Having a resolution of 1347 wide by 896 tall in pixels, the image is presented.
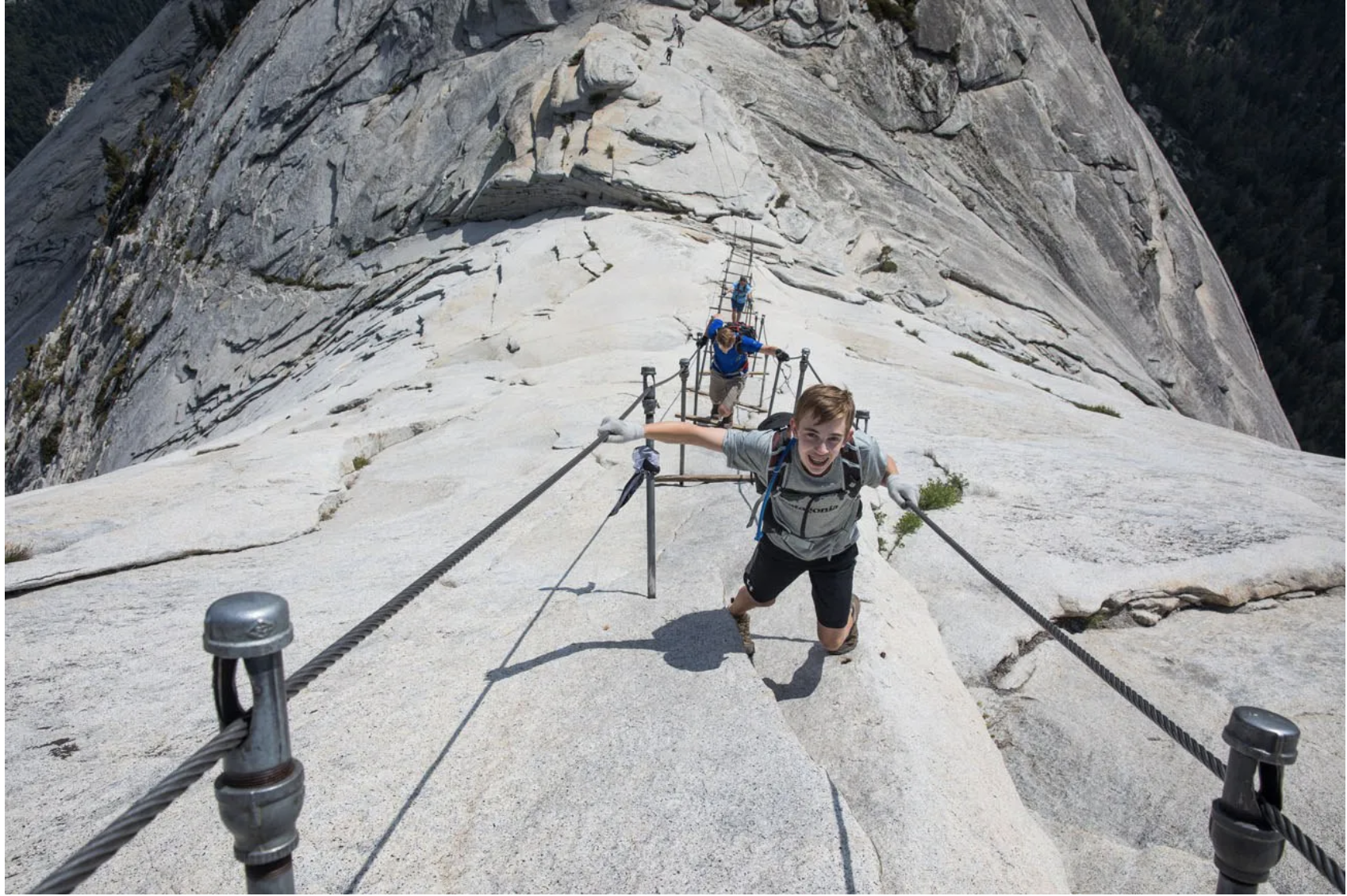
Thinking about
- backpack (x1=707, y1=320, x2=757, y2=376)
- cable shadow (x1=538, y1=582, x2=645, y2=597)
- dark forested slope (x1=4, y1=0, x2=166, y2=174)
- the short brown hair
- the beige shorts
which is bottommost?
cable shadow (x1=538, y1=582, x2=645, y2=597)

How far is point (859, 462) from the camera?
444 cm

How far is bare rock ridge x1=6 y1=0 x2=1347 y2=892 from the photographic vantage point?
144 inches

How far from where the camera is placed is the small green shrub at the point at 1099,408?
1617cm

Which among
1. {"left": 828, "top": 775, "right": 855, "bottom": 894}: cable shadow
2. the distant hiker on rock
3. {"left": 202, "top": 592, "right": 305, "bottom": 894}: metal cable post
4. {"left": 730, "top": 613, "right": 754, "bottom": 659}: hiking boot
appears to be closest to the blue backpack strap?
{"left": 730, "top": 613, "right": 754, "bottom": 659}: hiking boot

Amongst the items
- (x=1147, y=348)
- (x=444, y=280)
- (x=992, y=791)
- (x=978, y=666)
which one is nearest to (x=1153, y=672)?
(x=978, y=666)

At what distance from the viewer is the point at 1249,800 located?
7.10 ft

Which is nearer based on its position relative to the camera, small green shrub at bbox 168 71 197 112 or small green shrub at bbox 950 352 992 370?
small green shrub at bbox 950 352 992 370

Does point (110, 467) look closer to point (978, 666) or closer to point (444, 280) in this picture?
point (444, 280)

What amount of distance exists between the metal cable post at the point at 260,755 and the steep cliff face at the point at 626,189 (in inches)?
739

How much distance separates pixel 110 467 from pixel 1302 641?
32.0 meters

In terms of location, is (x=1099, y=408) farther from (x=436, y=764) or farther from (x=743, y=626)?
(x=436, y=764)

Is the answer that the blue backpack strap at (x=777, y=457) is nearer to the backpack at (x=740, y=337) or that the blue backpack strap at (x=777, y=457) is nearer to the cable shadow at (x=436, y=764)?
the cable shadow at (x=436, y=764)

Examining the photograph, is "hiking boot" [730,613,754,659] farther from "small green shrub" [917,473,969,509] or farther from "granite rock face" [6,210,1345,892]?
"small green shrub" [917,473,969,509]

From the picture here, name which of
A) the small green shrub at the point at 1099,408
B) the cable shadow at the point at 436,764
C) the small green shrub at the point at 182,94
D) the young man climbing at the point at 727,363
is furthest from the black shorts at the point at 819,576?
the small green shrub at the point at 182,94
